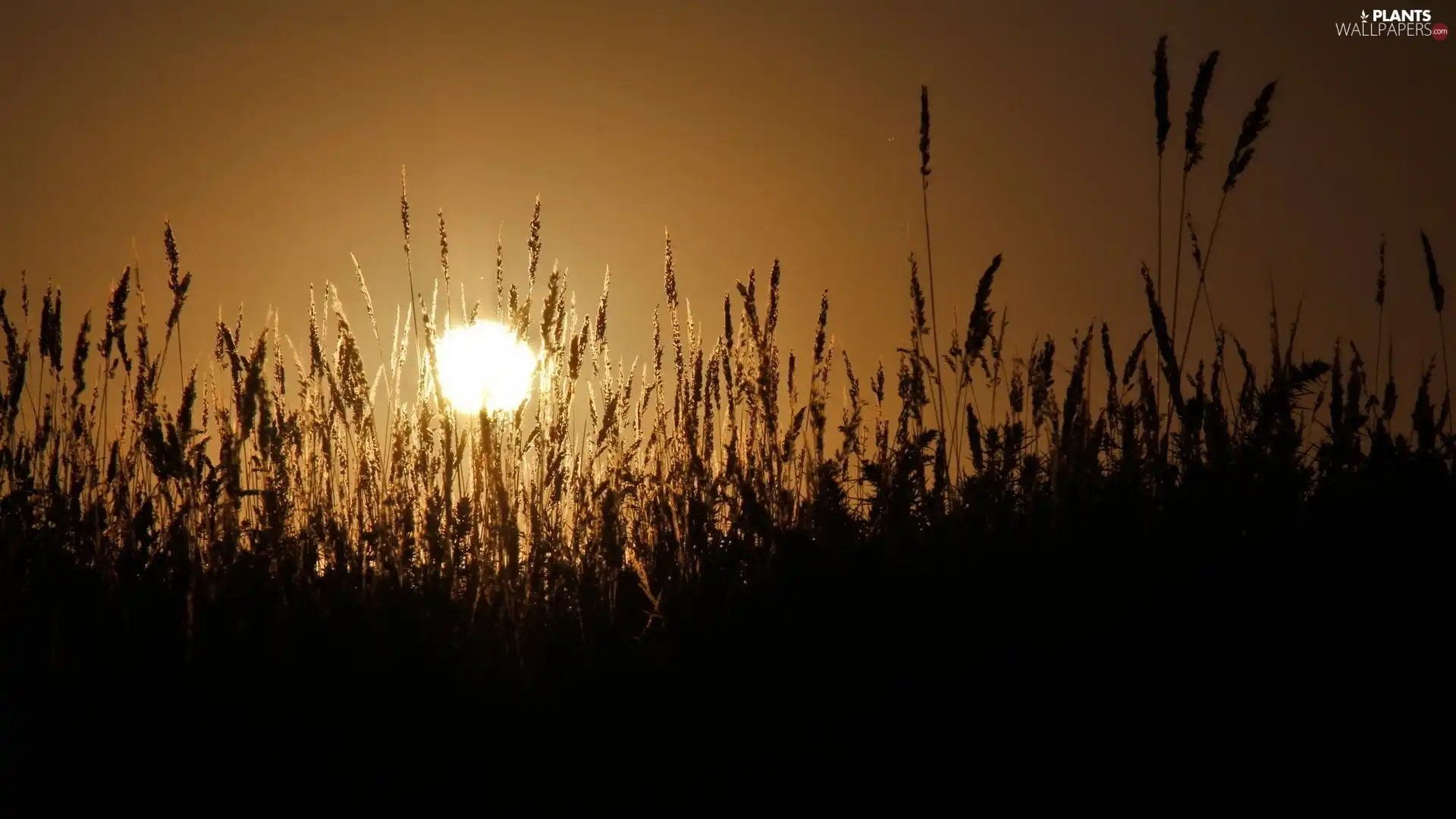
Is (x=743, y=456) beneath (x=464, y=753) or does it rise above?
above

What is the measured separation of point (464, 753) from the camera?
148 cm

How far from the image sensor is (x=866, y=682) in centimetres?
156

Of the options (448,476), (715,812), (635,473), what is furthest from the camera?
(635,473)

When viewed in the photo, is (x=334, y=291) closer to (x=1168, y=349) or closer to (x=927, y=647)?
(x=927, y=647)

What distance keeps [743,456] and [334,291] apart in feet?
3.32

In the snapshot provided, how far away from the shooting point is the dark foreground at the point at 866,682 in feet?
4.25

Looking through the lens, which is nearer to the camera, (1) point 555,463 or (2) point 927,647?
(2) point 927,647

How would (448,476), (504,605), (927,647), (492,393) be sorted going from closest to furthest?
1. (927,647)
2. (504,605)
3. (448,476)
4. (492,393)

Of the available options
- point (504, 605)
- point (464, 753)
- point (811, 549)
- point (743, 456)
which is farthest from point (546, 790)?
point (743, 456)

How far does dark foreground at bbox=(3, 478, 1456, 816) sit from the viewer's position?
1.30 m

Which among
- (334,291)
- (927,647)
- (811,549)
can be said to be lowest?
(927,647)

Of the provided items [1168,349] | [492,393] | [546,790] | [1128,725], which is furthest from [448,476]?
[1168,349]

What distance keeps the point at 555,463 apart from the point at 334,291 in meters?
0.63

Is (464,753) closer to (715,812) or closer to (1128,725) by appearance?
(715,812)
